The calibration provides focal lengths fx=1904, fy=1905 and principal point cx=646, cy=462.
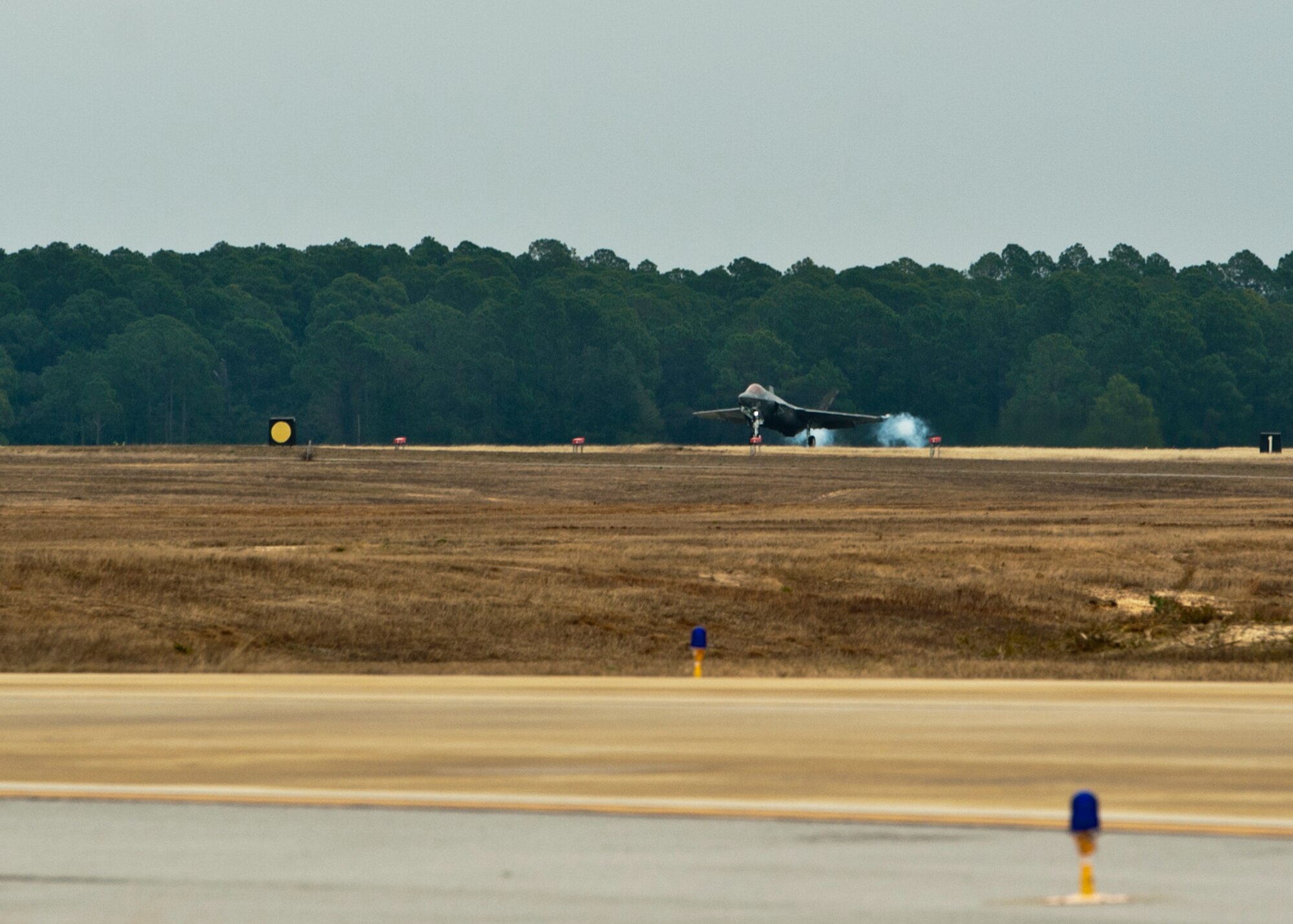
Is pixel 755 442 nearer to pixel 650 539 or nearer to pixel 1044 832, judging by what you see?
pixel 650 539

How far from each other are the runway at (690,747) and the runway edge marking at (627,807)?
0.10 feet

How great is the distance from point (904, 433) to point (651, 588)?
3614 inches

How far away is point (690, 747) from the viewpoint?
15.2 metres

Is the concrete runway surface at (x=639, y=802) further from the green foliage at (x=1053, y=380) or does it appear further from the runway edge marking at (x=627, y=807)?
the green foliage at (x=1053, y=380)

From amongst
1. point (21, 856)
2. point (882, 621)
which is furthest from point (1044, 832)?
point (882, 621)

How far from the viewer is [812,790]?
13.1 meters

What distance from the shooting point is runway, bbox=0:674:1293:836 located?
12.7 meters

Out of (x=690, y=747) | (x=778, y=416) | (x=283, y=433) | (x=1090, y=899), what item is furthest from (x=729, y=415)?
(x=1090, y=899)

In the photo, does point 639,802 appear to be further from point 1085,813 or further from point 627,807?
point 1085,813

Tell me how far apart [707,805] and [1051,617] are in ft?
71.4

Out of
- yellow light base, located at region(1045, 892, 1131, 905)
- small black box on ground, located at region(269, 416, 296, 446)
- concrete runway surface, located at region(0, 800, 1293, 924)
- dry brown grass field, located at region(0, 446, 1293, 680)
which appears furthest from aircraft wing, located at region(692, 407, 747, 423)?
yellow light base, located at region(1045, 892, 1131, 905)

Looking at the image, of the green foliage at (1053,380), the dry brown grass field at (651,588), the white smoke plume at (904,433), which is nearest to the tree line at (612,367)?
the green foliage at (1053,380)

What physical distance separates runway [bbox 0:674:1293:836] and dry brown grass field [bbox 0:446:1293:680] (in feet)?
12.7

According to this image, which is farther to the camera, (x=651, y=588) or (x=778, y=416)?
(x=778, y=416)
